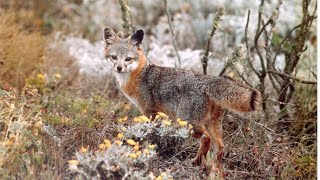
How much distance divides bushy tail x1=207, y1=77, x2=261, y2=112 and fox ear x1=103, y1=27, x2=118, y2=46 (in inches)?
42.6

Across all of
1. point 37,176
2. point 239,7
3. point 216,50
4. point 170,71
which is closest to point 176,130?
point 170,71

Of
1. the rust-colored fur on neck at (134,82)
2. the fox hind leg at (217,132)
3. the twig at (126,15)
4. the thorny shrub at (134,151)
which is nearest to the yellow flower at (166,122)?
the thorny shrub at (134,151)

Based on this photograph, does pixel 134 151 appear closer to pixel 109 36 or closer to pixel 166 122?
pixel 166 122

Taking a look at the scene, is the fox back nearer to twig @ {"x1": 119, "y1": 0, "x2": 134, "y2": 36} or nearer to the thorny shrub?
the thorny shrub

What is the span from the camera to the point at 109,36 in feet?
20.6

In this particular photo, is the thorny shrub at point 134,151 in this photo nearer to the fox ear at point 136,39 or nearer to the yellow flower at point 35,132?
the yellow flower at point 35,132

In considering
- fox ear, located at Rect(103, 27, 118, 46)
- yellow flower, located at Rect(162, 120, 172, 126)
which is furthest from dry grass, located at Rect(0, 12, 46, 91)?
yellow flower, located at Rect(162, 120, 172, 126)

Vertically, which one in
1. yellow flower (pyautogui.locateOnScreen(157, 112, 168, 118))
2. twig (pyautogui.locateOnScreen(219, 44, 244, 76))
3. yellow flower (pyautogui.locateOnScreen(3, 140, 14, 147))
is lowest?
yellow flower (pyautogui.locateOnScreen(3, 140, 14, 147))

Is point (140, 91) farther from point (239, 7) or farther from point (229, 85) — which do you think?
point (239, 7)

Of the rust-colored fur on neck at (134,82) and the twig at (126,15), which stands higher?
the twig at (126,15)

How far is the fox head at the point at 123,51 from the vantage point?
6.07 meters

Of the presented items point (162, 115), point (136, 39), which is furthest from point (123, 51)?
point (162, 115)

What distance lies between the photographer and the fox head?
6.07m

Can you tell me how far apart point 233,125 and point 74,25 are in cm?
581
